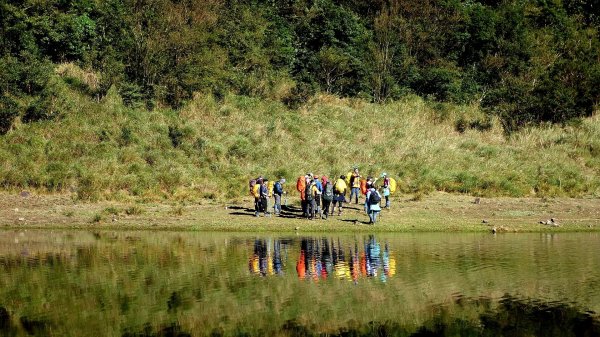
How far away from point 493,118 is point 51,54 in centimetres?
3701

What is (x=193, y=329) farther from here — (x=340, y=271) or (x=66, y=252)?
(x=66, y=252)

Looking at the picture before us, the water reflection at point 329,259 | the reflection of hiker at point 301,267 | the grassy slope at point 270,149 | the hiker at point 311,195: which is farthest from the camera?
the grassy slope at point 270,149

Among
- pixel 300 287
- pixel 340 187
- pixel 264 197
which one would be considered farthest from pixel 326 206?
pixel 300 287

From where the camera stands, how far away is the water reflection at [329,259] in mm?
28734

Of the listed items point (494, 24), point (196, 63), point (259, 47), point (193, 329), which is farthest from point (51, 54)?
point (193, 329)

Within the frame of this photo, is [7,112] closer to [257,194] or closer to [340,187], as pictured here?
[257,194]

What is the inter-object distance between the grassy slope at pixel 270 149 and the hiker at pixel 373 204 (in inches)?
380

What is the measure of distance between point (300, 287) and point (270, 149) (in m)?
33.4

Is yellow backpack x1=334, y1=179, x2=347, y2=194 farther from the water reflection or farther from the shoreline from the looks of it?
the water reflection

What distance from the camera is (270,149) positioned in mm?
59188

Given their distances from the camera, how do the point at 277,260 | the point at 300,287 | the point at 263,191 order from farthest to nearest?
1. the point at 263,191
2. the point at 277,260
3. the point at 300,287

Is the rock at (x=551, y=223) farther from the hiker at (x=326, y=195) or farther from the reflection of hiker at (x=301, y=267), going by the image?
the reflection of hiker at (x=301, y=267)

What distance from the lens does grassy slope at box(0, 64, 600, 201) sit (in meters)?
51.8

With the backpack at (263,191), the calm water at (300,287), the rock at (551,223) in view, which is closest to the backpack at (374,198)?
the calm water at (300,287)
